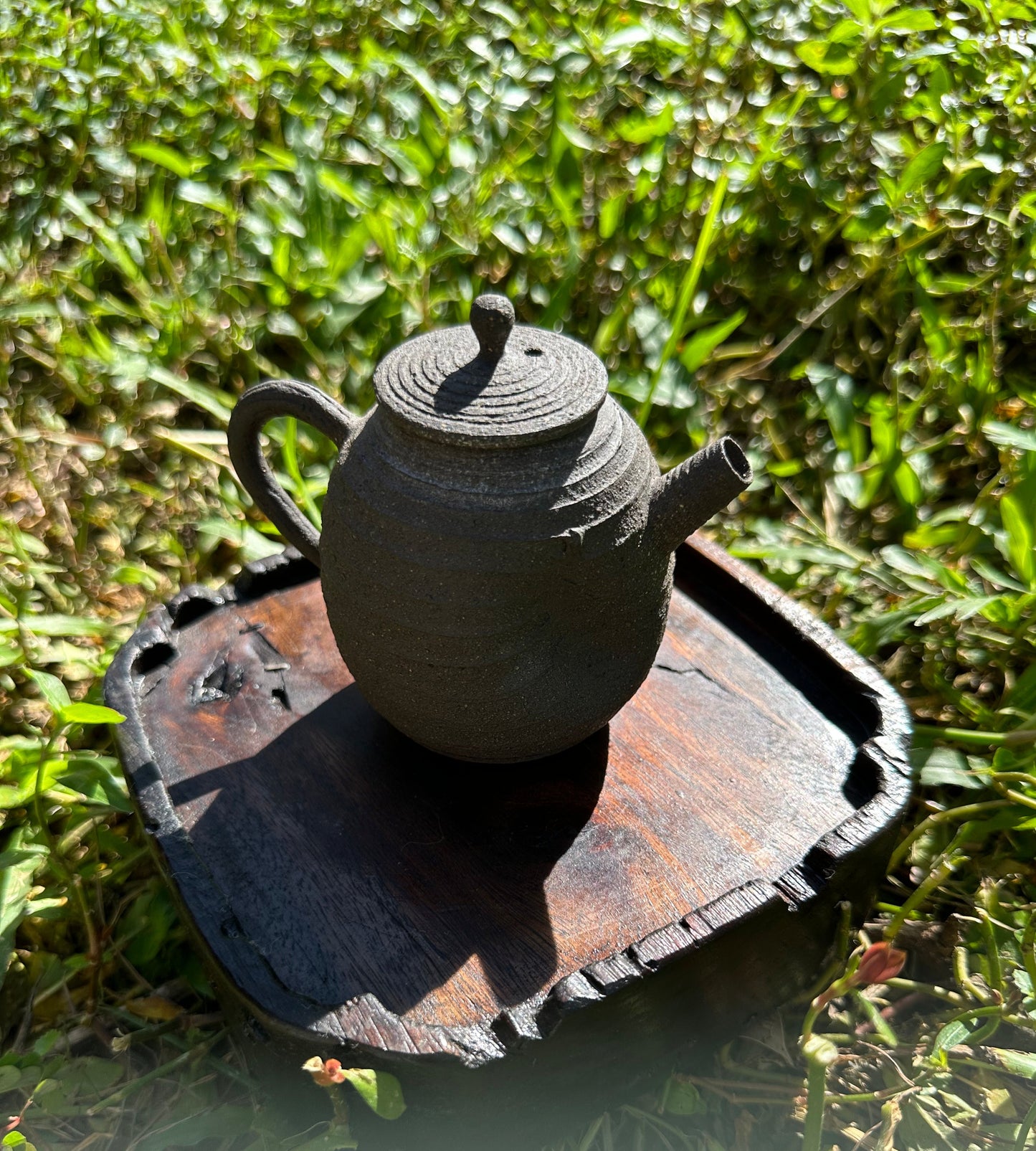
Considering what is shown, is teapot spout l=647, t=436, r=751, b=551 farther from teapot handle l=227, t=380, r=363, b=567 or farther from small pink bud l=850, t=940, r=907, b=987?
small pink bud l=850, t=940, r=907, b=987

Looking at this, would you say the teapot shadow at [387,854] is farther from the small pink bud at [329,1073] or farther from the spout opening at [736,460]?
the spout opening at [736,460]

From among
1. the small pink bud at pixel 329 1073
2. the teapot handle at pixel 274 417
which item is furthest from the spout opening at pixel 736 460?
the small pink bud at pixel 329 1073

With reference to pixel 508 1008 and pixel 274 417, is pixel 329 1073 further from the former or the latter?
pixel 274 417

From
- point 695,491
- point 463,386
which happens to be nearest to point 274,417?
point 463,386

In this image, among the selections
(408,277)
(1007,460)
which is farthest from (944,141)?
(408,277)

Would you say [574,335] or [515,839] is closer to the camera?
[515,839]

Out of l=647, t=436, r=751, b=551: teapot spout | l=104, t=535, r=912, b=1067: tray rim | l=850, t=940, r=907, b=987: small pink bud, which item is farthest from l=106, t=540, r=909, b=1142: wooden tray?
l=647, t=436, r=751, b=551: teapot spout

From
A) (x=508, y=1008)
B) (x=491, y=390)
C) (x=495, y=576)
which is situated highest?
(x=491, y=390)

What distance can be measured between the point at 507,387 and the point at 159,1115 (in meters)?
1.04

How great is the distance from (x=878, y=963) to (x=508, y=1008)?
378mm

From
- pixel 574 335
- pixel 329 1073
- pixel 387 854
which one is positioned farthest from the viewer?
pixel 574 335

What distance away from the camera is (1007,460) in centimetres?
186

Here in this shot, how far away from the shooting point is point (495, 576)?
3.45ft

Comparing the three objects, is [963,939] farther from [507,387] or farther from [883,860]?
[507,387]
